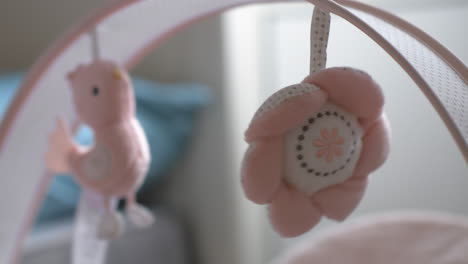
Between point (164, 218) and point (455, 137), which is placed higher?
point (455, 137)

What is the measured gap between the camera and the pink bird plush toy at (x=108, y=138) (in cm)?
59

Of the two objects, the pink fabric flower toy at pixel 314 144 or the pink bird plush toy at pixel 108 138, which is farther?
the pink bird plush toy at pixel 108 138

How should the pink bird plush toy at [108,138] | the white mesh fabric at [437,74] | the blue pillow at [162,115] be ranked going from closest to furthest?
the white mesh fabric at [437,74]
the pink bird plush toy at [108,138]
the blue pillow at [162,115]

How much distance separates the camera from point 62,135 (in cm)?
64

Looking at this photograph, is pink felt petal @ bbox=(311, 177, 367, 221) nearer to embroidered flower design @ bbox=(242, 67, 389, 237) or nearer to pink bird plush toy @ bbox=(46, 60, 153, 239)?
embroidered flower design @ bbox=(242, 67, 389, 237)

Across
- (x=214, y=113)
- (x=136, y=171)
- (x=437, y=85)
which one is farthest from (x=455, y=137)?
(x=214, y=113)

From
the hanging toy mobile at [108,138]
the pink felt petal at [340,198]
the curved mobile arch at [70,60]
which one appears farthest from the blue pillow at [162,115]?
the pink felt petal at [340,198]

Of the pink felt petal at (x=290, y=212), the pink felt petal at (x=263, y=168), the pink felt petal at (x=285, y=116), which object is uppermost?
the pink felt petal at (x=285, y=116)

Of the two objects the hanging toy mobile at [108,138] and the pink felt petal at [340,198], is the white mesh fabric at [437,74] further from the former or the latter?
the hanging toy mobile at [108,138]

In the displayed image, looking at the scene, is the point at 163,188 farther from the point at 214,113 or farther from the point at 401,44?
the point at 401,44

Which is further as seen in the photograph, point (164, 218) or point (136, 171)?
point (164, 218)

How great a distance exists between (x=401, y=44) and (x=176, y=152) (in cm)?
93

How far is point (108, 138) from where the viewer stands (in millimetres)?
591

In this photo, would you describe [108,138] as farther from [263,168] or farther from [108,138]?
[263,168]
